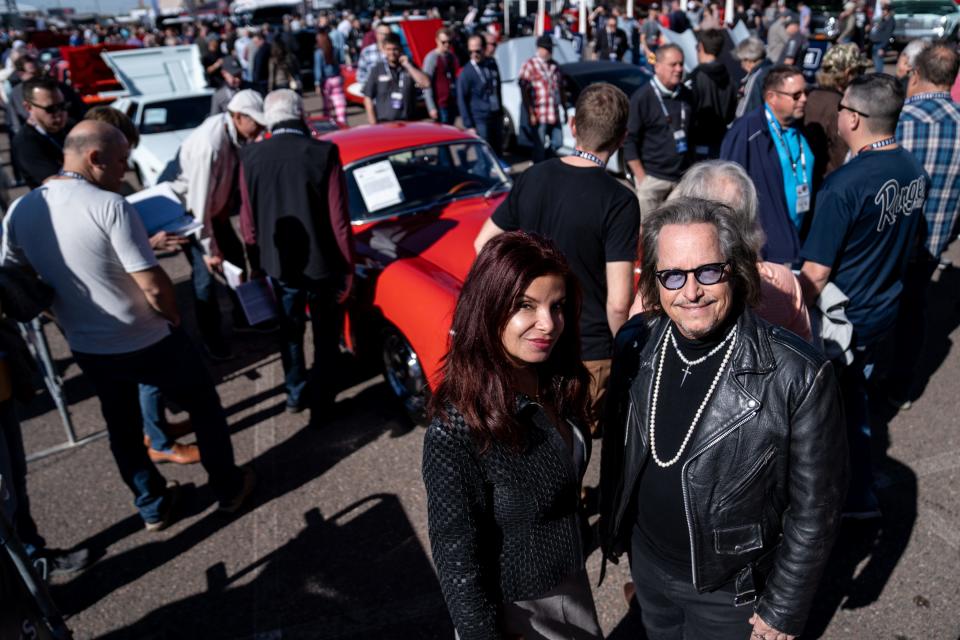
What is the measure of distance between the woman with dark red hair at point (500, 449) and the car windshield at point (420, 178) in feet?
10.2

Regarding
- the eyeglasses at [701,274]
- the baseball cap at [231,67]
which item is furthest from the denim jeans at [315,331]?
the baseball cap at [231,67]

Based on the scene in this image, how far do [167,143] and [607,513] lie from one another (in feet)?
27.0

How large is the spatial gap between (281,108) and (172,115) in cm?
592

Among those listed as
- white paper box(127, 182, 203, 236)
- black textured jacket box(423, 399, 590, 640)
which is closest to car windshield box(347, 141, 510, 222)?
white paper box(127, 182, 203, 236)

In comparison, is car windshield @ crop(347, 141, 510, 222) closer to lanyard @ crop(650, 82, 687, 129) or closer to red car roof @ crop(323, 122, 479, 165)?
red car roof @ crop(323, 122, 479, 165)

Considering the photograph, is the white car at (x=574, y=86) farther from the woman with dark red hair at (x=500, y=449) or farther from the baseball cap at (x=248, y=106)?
the woman with dark red hair at (x=500, y=449)

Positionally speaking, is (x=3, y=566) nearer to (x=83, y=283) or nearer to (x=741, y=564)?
(x=83, y=283)

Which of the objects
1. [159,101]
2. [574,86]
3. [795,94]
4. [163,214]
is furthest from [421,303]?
[159,101]

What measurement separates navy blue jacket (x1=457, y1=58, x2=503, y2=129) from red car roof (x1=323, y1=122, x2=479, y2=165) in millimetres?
3132

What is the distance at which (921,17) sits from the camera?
54.0 ft

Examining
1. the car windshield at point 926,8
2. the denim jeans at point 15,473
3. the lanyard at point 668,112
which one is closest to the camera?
the denim jeans at point 15,473

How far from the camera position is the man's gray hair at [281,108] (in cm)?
403

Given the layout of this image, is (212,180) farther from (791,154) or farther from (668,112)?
(791,154)

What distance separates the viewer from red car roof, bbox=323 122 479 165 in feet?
15.8
